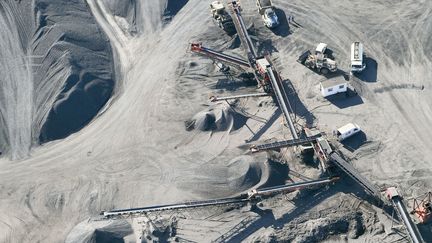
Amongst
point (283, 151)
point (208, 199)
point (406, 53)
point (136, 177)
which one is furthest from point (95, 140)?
point (406, 53)

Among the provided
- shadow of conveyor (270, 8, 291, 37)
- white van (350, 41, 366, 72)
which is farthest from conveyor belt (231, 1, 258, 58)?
white van (350, 41, 366, 72)

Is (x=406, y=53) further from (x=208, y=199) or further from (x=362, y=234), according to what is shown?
(x=208, y=199)

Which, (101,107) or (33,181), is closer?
(33,181)

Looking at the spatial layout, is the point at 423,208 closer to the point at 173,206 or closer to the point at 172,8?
the point at 173,206

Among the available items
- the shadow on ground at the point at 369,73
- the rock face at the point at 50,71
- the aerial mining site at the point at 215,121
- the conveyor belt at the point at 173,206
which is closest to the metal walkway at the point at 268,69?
the aerial mining site at the point at 215,121

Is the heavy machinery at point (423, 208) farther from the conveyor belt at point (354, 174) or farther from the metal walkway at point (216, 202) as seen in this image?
the metal walkway at point (216, 202)
